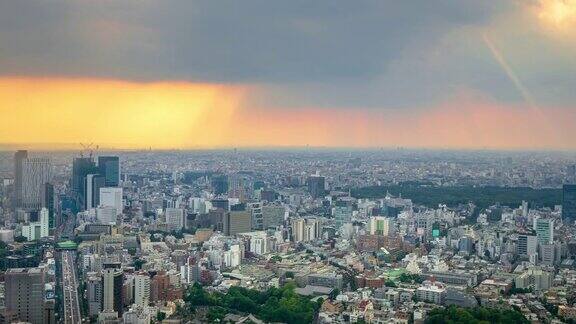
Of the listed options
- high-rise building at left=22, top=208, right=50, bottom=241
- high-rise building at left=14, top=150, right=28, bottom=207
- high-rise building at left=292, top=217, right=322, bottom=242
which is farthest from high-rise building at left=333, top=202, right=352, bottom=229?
high-rise building at left=14, top=150, right=28, bottom=207

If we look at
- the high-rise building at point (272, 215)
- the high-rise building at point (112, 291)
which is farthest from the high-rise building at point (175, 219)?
the high-rise building at point (112, 291)

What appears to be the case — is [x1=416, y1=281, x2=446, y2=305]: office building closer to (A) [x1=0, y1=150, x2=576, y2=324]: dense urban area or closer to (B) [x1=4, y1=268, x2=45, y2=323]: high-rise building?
(A) [x1=0, y1=150, x2=576, y2=324]: dense urban area

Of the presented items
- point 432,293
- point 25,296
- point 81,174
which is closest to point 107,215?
point 81,174

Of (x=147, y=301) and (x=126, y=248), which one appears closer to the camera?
(x=147, y=301)

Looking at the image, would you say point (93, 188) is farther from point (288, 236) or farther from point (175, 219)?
point (288, 236)

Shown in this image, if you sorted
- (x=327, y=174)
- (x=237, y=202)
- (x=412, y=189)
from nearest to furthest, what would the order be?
(x=237, y=202), (x=412, y=189), (x=327, y=174)

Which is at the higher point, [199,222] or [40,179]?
[40,179]

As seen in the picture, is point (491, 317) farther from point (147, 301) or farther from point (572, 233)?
point (572, 233)

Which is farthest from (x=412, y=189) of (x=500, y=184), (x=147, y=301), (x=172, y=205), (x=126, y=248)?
(x=147, y=301)
